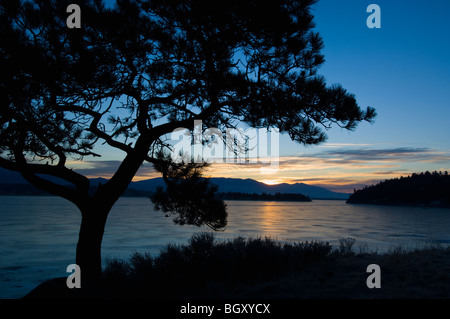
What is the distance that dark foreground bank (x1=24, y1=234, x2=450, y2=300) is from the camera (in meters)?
5.12

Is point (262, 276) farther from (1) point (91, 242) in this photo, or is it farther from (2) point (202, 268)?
(1) point (91, 242)

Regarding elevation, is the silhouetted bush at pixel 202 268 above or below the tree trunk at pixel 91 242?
below

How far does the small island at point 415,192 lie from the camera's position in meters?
112

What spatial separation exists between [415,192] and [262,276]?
12984 centimetres

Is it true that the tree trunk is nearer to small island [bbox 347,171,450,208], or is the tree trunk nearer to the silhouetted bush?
the silhouetted bush

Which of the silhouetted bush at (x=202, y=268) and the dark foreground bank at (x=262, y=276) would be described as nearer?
the dark foreground bank at (x=262, y=276)

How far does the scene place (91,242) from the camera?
5.95m

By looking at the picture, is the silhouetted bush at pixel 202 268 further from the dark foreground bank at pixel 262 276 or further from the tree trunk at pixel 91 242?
the tree trunk at pixel 91 242

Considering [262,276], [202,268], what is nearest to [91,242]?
[202,268]

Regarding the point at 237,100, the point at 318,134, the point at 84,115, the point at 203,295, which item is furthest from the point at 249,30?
A: the point at 203,295

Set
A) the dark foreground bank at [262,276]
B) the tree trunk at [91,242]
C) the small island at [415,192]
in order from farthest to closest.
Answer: the small island at [415,192] < the tree trunk at [91,242] < the dark foreground bank at [262,276]

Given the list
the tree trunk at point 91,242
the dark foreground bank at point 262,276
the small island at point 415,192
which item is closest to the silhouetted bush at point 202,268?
the dark foreground bank at point 262,276

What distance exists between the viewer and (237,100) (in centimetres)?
603

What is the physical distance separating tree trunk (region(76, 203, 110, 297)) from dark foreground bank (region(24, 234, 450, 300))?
38 centimetres
